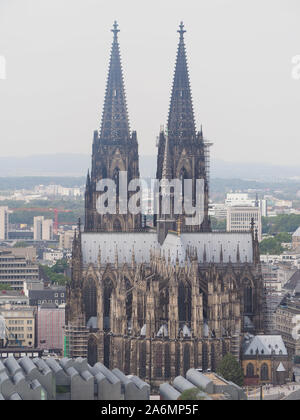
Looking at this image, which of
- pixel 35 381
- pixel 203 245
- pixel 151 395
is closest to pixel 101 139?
pixel 203 245

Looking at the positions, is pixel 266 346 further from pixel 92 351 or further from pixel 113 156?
pixel 113 156

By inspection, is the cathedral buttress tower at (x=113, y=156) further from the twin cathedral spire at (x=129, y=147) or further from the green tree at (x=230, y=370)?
the green tree at (x=230, y=370)

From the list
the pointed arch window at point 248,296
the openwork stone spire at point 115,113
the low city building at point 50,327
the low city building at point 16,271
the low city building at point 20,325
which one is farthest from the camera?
the low city building at point 16,271

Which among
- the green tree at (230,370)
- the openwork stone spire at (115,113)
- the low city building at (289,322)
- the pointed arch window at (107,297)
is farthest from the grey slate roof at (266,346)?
the openwork stone spire at (115,113)

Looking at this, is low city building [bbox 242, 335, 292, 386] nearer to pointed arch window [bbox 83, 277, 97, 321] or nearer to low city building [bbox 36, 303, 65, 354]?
pointed arch window [bbox 83, 277, 97, 321]

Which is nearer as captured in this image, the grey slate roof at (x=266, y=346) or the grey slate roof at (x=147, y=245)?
the grey slate roof at (x=266, y=346)
